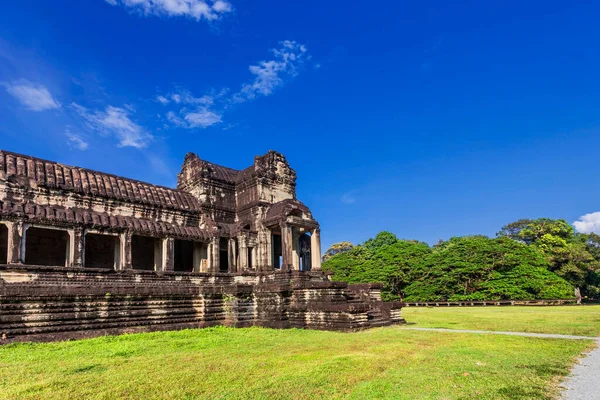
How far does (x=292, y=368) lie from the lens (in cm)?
707

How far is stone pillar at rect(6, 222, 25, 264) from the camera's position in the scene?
13.6 metres

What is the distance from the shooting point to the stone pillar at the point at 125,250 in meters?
16.1

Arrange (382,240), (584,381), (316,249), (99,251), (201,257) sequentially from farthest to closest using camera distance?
(382,240), (201,257), (99,251), (316,249), (584,381)

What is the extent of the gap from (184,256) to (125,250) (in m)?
5.52

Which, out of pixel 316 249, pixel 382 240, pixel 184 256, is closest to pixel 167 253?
pixel 184 256

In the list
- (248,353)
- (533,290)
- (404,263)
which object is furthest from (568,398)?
(404,263)

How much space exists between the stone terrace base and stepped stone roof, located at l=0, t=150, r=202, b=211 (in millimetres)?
3798


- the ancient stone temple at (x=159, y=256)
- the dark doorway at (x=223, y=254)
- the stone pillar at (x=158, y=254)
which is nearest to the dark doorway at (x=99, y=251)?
the ancient stone temple at (x=159, y=256)

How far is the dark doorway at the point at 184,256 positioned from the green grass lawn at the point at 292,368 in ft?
33.3

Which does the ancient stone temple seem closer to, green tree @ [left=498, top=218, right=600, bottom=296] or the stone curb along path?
the stone curb along path

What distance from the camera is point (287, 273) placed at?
55.6 feet

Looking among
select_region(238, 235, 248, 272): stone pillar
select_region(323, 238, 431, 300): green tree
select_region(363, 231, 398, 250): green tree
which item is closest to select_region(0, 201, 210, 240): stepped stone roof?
select_region(238, 235, 248, 272): stone pillar

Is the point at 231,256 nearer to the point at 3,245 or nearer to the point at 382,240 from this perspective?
the point at 3,245

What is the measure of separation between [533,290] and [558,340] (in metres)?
30.2
